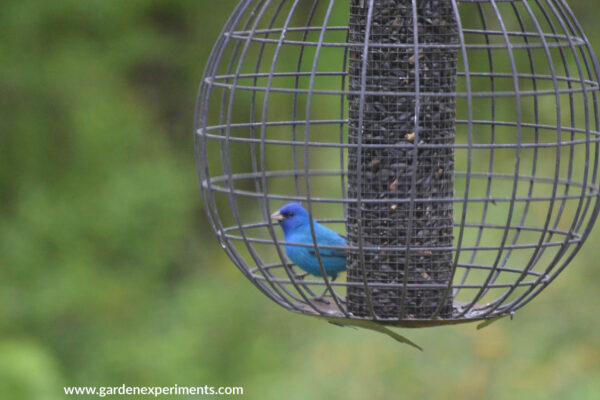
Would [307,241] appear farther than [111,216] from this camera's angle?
No

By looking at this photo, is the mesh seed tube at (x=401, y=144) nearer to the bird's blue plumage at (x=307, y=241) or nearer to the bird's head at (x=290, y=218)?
the bird's blue plumage at (x=307, y=241)

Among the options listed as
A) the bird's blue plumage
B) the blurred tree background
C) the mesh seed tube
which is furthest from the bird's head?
the blurred tree background

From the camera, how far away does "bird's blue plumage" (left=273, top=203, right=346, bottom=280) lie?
4.27m

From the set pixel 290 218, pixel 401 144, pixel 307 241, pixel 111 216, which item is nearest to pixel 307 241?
pixel 307 241

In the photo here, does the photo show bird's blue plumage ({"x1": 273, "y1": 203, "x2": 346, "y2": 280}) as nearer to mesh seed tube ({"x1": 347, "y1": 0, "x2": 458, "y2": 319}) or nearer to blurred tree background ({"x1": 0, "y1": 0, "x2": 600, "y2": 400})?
mesh seed tube ({"x1": 347, "y1": 0, "x2": 458, "y2": 319})

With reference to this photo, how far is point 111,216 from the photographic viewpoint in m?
9.29

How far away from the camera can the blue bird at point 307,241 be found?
4.27 m

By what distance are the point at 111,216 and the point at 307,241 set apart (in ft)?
17.1

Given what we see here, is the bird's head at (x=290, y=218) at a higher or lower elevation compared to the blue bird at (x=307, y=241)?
higher

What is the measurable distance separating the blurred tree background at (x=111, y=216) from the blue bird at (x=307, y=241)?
11.5 feet

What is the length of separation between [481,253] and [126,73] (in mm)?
4568

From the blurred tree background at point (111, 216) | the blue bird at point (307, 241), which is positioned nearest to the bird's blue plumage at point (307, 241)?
the blue bird at point (307, 241)

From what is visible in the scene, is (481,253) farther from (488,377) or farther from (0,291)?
(0,291)

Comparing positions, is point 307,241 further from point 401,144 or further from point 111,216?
point 111,216
